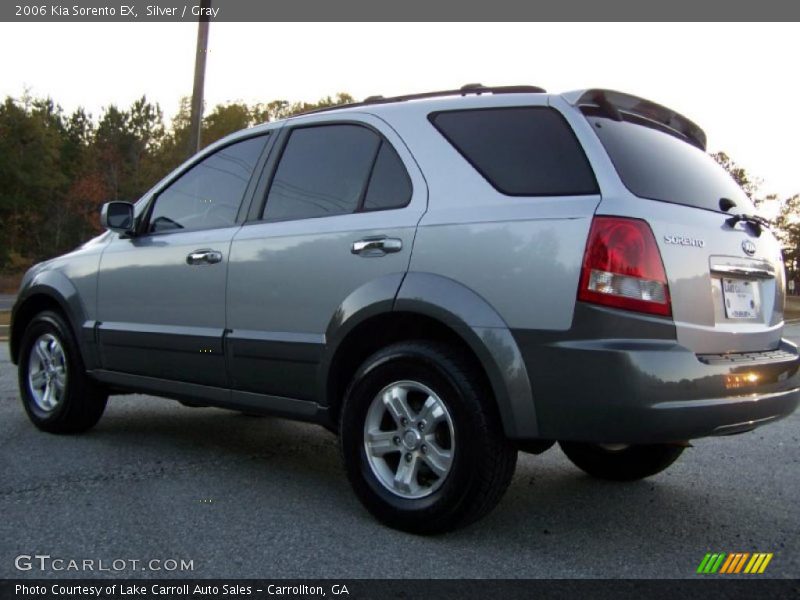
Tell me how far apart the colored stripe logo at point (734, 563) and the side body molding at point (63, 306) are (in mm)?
3633

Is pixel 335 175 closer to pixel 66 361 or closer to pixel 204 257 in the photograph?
pixel 204 257

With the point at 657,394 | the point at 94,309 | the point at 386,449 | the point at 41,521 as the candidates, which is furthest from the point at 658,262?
the point at 94,309

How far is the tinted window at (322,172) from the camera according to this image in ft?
12.4

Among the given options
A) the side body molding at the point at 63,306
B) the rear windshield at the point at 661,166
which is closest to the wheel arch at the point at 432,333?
the rear windshield at the point at 661,166

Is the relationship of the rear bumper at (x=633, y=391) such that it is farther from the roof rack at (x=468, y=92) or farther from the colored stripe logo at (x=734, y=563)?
the roof rack at (x=468, y=92)

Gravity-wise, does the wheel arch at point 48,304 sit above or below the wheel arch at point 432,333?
below

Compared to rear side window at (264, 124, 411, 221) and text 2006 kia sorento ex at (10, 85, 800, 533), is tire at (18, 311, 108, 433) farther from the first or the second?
rear side window at (264, 124, 411, 221)

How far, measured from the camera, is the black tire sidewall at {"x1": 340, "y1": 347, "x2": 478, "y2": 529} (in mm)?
3068

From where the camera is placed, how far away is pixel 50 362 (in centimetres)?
530

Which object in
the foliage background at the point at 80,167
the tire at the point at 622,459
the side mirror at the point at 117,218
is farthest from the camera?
the foliage background at the point at 80,167

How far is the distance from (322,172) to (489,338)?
55.3 inches

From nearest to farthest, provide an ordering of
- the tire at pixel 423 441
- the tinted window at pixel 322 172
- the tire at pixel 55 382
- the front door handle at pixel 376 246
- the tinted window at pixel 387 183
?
1. the tire at pixel 423 441
2. the front door handle at pixel 376 246
3. the tinted window at pixel 387 183
4. the tinted window at pixel 322 172
5. the tire at pixel 55 382

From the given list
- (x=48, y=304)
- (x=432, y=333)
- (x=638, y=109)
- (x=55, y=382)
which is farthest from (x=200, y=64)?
(x=432, y=333)
